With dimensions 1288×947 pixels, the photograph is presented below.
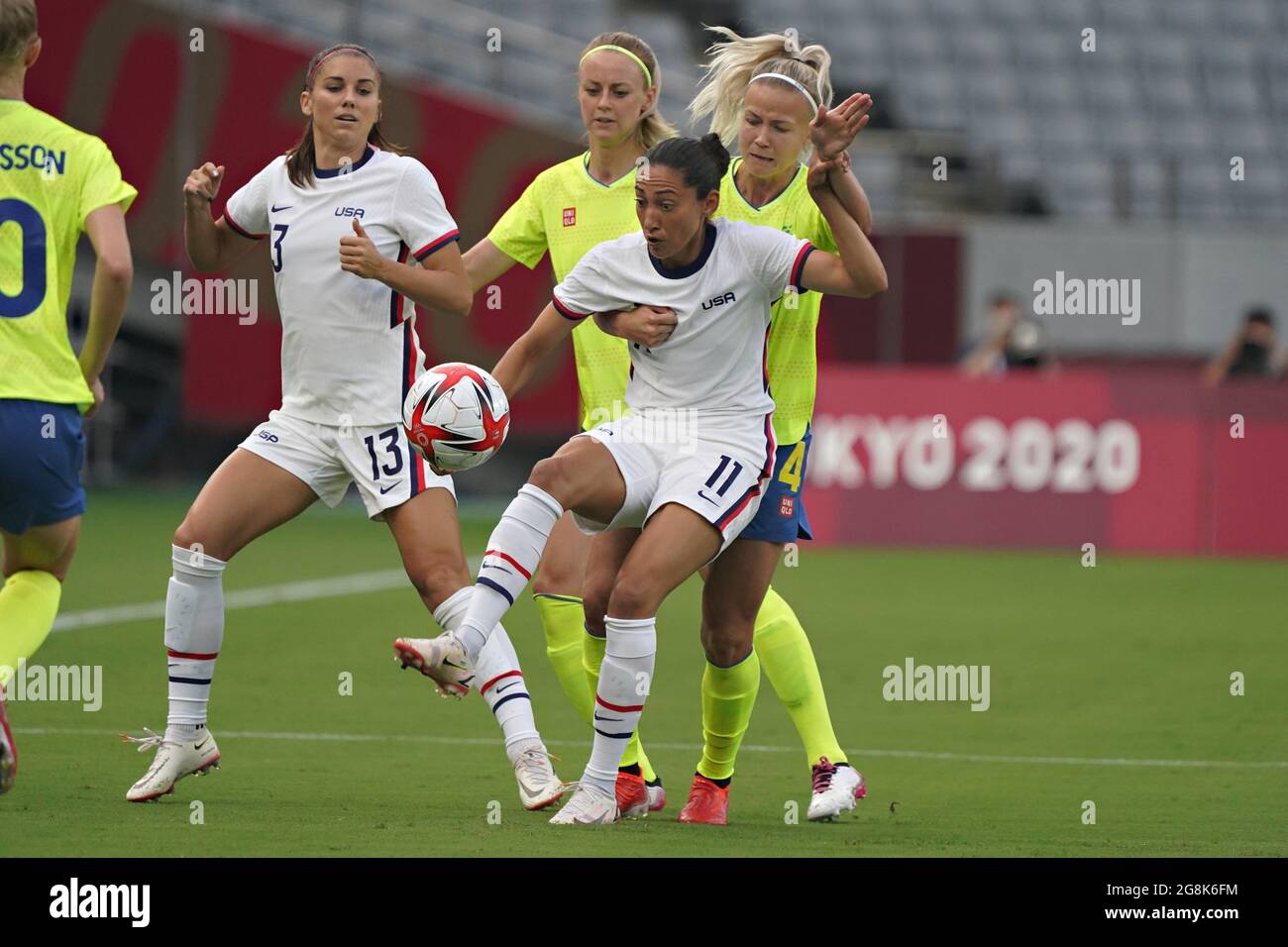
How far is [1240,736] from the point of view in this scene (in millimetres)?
8820

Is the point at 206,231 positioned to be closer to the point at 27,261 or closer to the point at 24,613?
the point at 27,261

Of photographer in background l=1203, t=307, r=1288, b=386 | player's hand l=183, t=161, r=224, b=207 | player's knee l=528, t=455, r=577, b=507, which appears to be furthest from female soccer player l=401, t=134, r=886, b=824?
photographer in background l=1203, t=307, r=1288, b=386

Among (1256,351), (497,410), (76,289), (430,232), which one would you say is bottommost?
(497,410)

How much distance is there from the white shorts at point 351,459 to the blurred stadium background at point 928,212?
1137cm

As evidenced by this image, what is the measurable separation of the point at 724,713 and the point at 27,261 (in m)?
2.61

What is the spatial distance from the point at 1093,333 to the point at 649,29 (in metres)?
7.21

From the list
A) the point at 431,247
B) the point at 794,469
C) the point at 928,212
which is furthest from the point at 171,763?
the point at 928,212

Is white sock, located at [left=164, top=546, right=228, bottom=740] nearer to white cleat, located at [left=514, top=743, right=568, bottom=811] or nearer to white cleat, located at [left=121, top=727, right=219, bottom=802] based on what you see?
white cleat, located at [left=121, top=727, right=219, bottom=802]

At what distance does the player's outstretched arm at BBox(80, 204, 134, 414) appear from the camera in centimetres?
591

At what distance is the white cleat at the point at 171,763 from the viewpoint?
21.3 feet

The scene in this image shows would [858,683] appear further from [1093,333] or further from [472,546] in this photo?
[1093,333]

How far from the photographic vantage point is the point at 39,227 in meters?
5.98

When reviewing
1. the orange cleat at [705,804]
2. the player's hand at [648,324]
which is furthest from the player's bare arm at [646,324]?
the orange cleat at [705,804]

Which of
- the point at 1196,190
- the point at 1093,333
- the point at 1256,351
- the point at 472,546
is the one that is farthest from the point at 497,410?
the point at 1196,190
